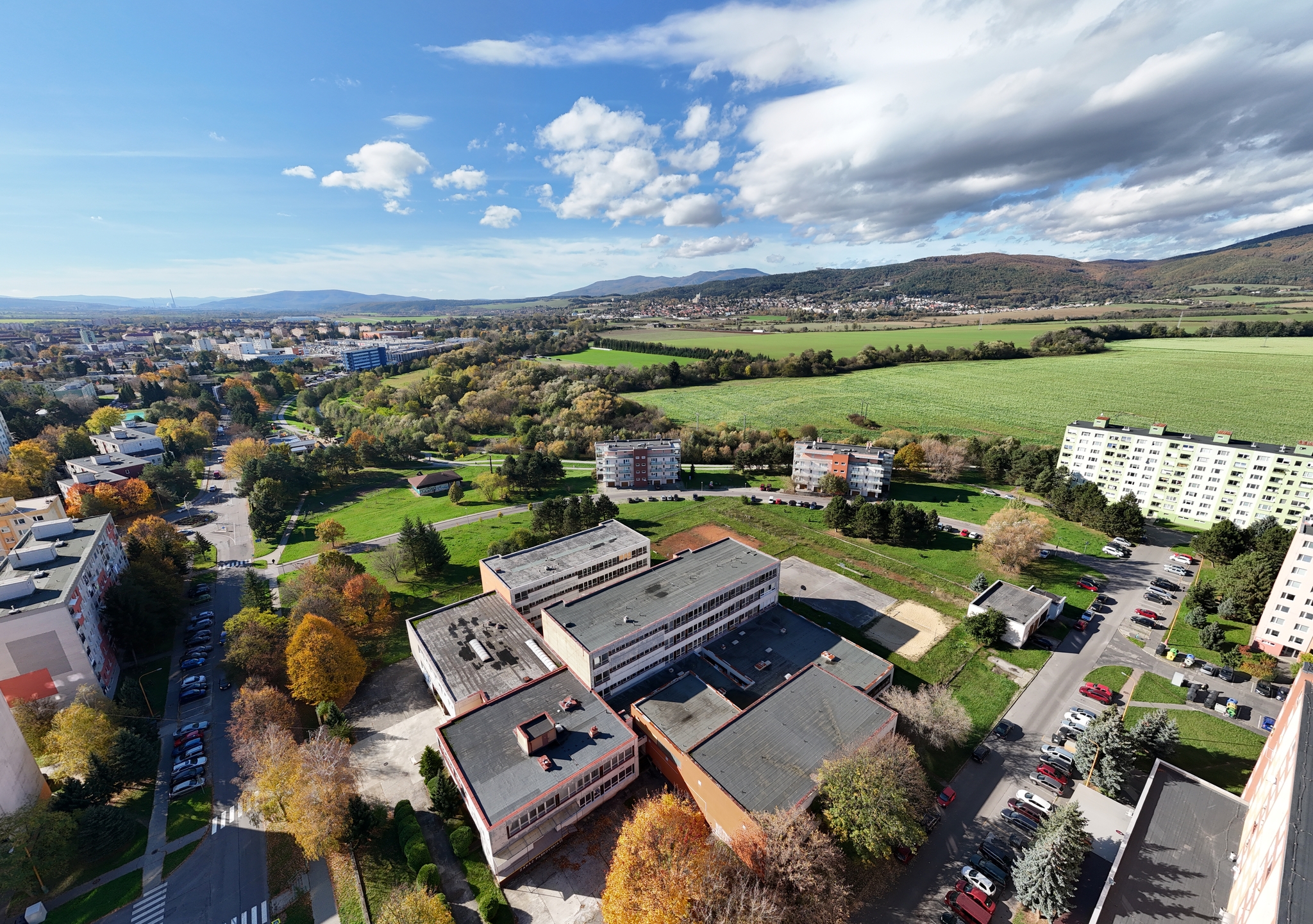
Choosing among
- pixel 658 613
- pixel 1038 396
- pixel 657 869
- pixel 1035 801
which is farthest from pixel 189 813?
pixel 1038 396

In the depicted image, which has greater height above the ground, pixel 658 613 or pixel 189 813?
pixel 658 613

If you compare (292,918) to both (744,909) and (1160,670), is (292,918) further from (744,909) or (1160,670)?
(1160,670)

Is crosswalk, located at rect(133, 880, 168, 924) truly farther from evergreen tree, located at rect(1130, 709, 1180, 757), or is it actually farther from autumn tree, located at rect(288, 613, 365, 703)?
evergreen tree, located at rect(1130, 709, 1180, 757)

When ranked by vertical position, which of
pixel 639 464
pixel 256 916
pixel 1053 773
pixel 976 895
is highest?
pixel 639 464

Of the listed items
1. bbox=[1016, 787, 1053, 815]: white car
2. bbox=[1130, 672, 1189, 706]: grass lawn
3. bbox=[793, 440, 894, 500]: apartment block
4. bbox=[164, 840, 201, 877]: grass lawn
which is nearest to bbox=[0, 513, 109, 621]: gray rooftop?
bbox=[164, 840, 201, 877]: grass lawn

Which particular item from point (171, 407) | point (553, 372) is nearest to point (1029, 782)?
point (553, 372)

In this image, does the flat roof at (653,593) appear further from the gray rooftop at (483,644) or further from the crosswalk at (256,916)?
the crosswalk at (256,916)

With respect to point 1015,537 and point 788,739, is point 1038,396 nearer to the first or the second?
point 1015,537
